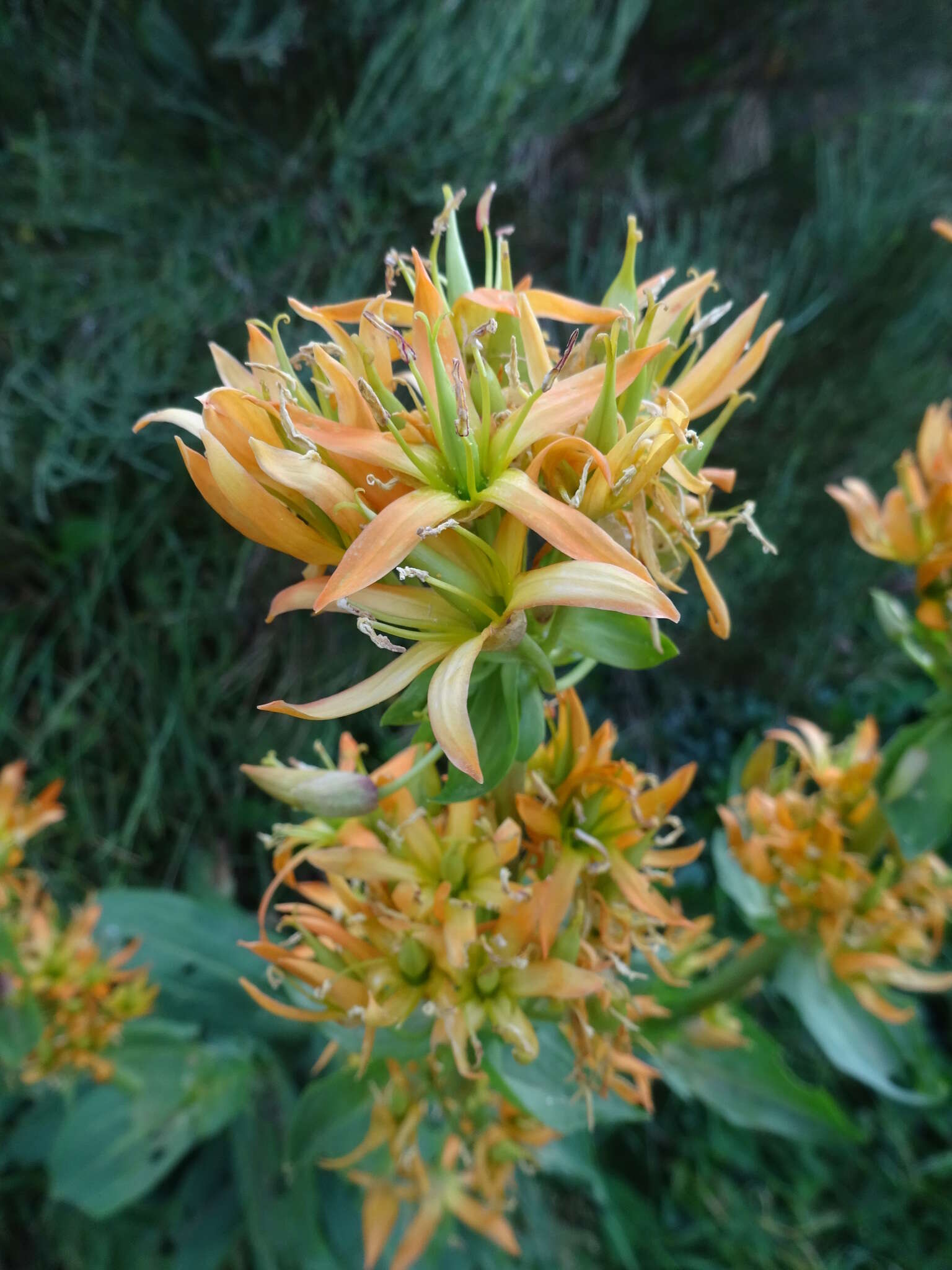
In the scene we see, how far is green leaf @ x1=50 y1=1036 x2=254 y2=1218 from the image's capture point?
1234 millimetres

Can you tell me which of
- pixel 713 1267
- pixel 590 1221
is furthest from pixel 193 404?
pixel 713 1267

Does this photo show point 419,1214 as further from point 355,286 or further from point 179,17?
point 179,17

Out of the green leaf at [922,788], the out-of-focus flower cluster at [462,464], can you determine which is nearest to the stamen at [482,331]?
the out-of-focus flower cluster at [462,464]

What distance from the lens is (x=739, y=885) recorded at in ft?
3.88

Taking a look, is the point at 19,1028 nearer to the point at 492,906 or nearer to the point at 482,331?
the point at 492,906

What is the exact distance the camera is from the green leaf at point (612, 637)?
1.80 ft

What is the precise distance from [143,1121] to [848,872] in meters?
1.08

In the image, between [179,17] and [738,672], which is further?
[738,672]

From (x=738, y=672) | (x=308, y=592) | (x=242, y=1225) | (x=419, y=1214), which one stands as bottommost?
(x=242, y=1225)

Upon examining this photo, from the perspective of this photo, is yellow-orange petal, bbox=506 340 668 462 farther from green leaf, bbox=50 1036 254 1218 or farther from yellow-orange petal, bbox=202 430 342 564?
green leaf, bbox=50 1036 254 1218

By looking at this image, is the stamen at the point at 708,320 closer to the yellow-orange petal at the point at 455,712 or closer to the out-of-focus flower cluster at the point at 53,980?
the yellow-orange petal at the point at 455,712

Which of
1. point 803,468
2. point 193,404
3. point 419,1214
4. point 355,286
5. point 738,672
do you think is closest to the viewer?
point 419,1214

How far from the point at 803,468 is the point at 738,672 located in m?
0.48

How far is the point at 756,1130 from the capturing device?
5.65 feet
